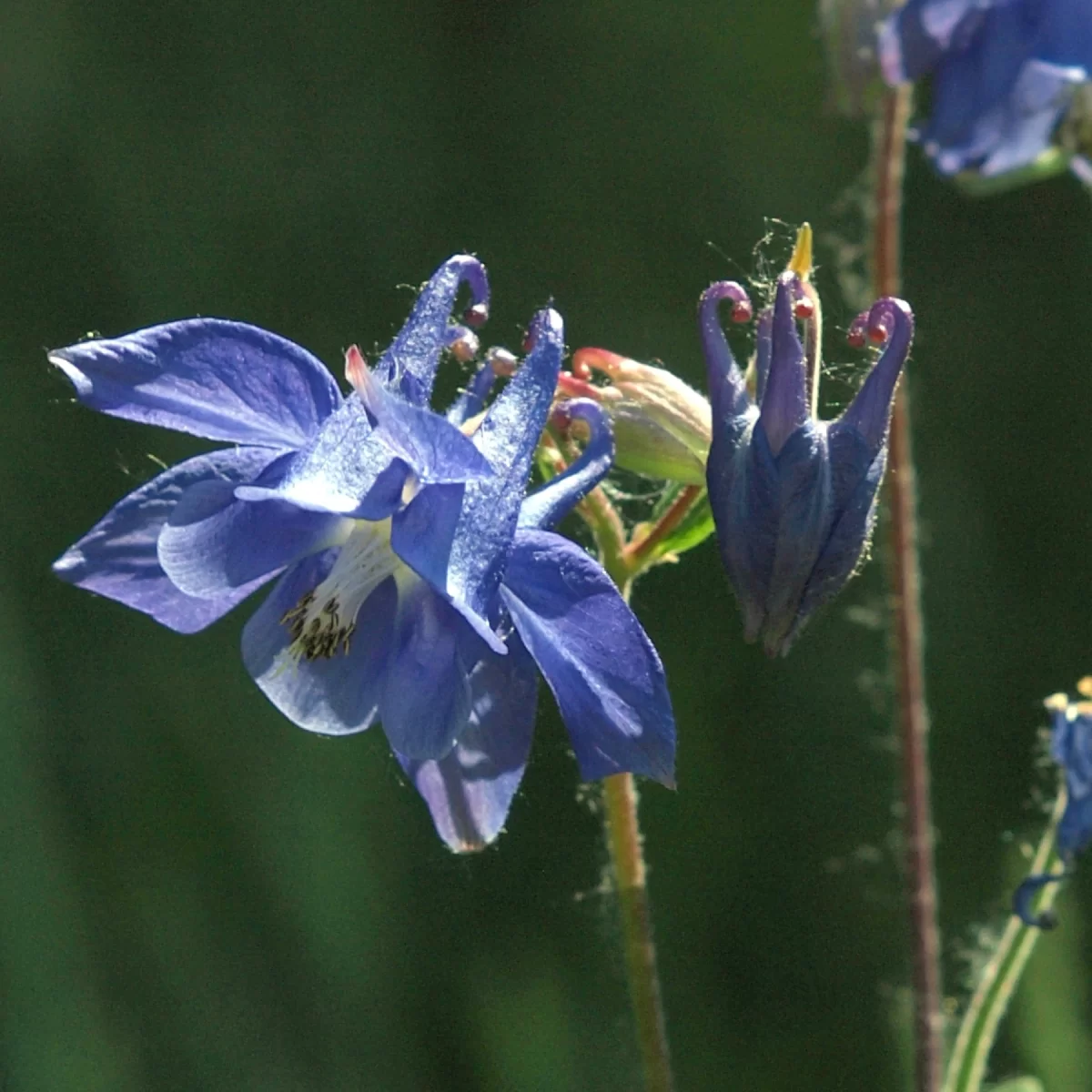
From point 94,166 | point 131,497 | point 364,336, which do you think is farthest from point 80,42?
point 131,497

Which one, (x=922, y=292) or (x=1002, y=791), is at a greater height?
(x=922, y=292)

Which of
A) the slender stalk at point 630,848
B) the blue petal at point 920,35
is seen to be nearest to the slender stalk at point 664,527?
the slender stalk at point 630,848

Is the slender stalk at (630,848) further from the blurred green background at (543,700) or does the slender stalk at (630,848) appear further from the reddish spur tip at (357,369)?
the blurred green background at (543,700)

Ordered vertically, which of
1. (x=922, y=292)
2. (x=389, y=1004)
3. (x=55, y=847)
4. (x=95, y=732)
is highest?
(x=922, y=292)

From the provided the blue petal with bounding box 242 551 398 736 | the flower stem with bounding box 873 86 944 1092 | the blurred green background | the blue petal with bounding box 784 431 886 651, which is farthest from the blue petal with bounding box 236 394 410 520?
the blurred green background

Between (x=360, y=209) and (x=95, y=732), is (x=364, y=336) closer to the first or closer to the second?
(x=360, y=209)

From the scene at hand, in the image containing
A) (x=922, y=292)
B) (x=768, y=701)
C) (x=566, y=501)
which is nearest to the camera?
(x=566, y=501)
